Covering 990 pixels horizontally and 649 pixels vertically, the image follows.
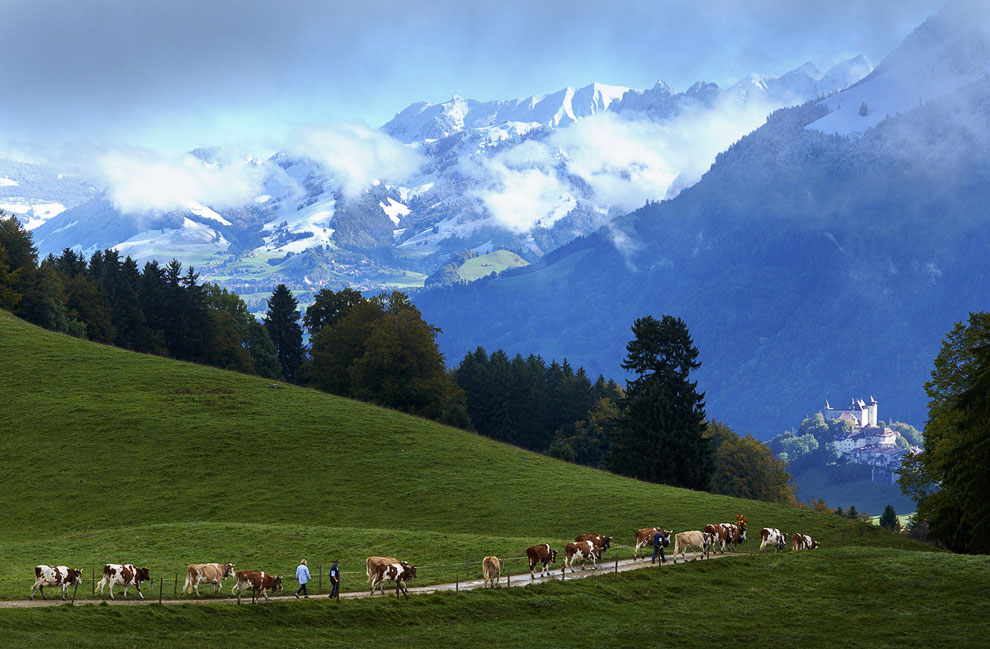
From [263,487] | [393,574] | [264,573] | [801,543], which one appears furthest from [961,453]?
[263,487]

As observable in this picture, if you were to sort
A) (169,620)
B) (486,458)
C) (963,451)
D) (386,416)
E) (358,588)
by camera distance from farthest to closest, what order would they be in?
(386,416)
(486,458)
(963,451)
(358,588)
(169,620)

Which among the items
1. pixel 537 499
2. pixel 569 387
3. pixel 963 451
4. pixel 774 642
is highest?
pixel 569 387

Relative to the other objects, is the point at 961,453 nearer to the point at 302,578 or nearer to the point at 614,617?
the point at 614,617

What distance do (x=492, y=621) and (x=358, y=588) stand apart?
23.6ft

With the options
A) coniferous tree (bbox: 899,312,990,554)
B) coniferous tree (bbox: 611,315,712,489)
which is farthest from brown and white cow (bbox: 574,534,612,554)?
coniferous tree (bbox: 611,315,712,489)

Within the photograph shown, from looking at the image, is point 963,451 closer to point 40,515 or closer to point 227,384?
point 40,515

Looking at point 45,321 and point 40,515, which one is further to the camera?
point 45,321

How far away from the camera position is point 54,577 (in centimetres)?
3903

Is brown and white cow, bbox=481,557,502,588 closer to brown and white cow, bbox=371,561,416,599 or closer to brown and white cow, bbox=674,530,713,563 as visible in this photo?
brown and white cow, bbox=371,561,416,599

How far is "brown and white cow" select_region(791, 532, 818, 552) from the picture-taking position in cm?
5775

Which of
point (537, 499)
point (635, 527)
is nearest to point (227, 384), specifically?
point (537, 499)

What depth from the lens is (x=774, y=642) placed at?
3766 centimetres

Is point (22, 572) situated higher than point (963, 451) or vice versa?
point (963, 451)

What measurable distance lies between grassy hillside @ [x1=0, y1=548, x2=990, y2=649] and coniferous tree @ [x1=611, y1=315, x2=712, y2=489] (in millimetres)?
57207
